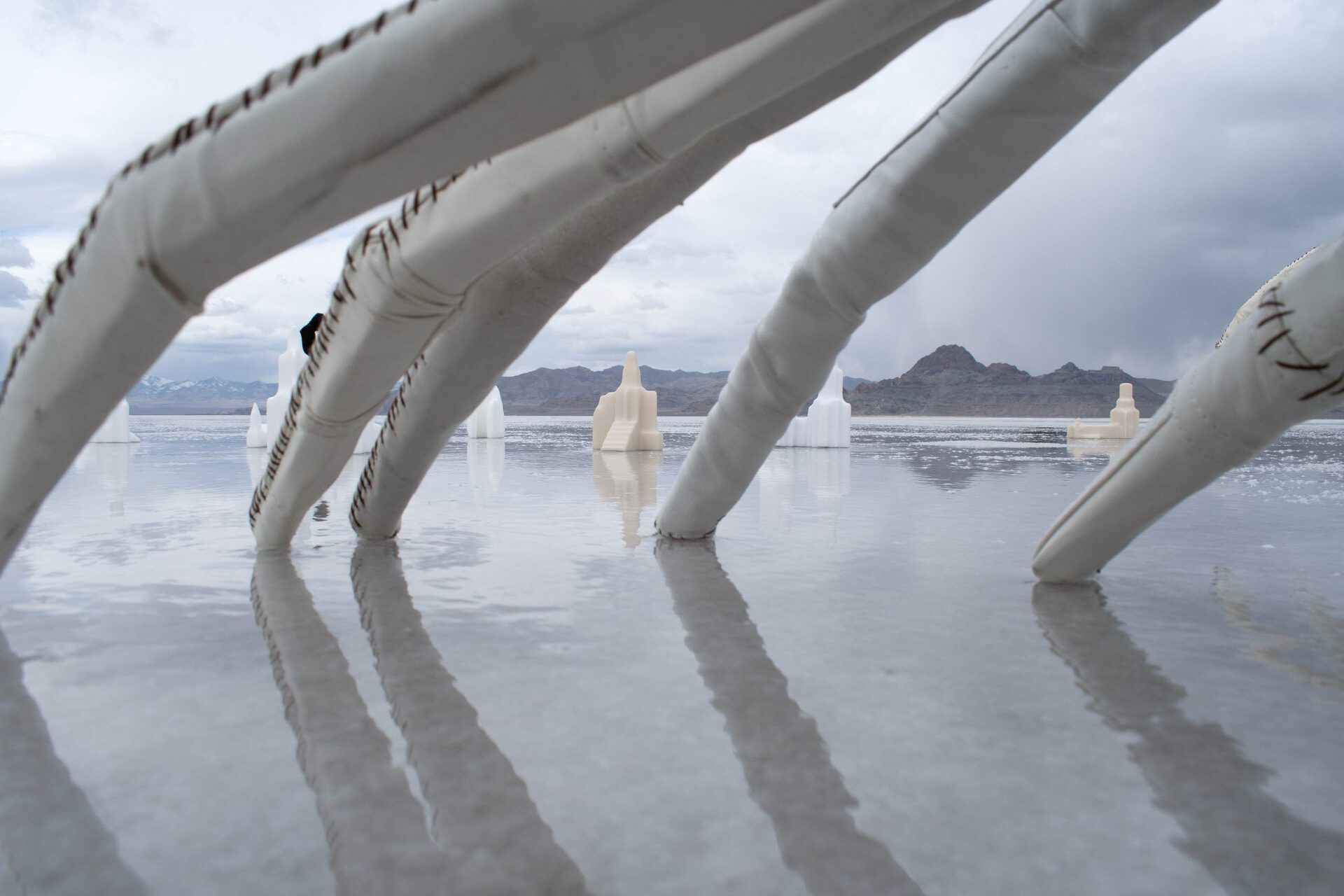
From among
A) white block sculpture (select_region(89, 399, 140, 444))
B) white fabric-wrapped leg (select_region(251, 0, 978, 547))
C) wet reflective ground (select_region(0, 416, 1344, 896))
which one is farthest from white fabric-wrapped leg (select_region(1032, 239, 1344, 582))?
white block sculpture (select_region(89, 399, 140, 444))

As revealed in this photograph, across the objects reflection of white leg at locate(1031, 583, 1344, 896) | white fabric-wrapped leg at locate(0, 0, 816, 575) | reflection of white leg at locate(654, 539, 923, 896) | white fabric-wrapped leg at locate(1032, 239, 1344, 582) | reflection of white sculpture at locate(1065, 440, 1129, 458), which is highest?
white fabric-wrapped leg at locate(0, 0, 816, 575)

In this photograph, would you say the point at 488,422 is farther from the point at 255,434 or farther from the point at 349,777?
the point at 349,777

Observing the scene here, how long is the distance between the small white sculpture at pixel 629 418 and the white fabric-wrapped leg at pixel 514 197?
10205mm

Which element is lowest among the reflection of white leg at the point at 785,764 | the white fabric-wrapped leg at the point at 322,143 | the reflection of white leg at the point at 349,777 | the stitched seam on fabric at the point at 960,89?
the reflection of white leg at the point at 349,777

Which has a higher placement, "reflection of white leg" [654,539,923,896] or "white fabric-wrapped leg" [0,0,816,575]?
"white fabric-wrapped leg" [0,0,816,575]

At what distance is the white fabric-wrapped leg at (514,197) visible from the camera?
4.65 feet

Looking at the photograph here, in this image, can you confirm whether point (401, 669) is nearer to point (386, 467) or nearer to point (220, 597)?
point (220, 597)

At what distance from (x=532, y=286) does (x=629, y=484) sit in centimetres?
459

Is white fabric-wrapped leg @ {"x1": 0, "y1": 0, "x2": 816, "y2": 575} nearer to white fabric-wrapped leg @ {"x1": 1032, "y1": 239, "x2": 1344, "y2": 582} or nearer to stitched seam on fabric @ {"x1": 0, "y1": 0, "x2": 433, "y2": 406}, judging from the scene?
stitched seam on fabric @ {"x1": 0, "y1": 0, "x2": 433, "y2": 406}

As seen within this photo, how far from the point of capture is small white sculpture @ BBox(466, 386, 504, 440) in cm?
1739

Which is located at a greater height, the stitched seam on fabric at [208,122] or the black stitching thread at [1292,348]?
the stitched seam on fabric at [208,122]

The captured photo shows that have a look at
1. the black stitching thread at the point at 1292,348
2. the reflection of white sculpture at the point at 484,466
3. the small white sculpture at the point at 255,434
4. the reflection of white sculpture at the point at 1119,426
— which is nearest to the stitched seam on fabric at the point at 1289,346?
the black stitching thread at the point at 1292,348

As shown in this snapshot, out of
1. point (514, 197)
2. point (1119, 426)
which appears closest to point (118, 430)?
point (514, 197)

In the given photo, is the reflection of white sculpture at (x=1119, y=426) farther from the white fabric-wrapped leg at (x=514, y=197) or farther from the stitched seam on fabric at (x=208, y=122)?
the stitched seam on fabric at (x=208, y=122)
